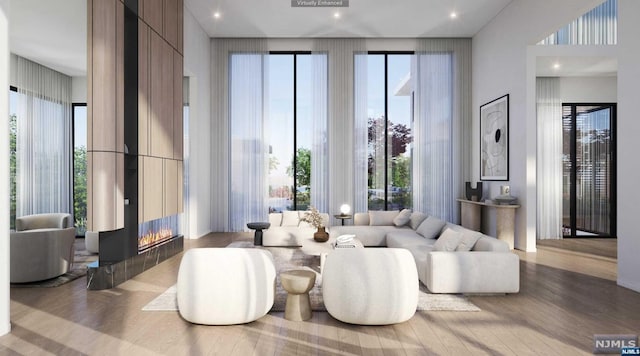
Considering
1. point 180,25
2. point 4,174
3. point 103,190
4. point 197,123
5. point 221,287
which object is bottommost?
point 221,287

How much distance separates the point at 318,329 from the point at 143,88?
3772mm

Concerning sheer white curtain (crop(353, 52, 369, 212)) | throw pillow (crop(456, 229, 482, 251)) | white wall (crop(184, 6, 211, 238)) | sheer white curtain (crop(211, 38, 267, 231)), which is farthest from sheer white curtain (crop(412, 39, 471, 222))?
white wall (crop(184, 6, 211, 238))

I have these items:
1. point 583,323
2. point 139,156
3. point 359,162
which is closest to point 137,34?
point 139,156

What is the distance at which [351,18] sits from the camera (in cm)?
750

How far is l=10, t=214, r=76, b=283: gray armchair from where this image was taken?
4.38 meters

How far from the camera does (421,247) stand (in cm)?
505

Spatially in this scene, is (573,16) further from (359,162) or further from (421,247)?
(359,162)

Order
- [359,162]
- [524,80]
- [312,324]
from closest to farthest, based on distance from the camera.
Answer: [312,324] → [524,80] → [359,162]

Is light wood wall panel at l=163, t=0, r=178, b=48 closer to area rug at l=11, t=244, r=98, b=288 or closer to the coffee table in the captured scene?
area rug at l=11, t=244, r=98, b=288

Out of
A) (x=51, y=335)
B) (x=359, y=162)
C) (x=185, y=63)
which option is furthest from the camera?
(x=359, y=162)

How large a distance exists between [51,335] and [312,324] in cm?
201

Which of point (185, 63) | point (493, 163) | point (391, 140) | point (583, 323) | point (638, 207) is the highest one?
point (185, 63)

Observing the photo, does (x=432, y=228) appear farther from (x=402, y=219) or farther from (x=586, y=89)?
(x=586, y=89)

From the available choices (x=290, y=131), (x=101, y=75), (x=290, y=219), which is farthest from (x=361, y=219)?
(x=101, y=75)
